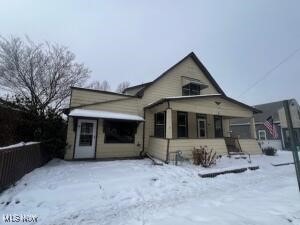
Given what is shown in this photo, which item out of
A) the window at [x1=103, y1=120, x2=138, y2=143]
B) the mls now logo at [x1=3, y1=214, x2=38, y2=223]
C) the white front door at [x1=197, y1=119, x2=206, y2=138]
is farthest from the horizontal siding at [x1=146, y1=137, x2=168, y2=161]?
→ the mls now logo at [x1=3, y1=214, x2=38, y2=223]

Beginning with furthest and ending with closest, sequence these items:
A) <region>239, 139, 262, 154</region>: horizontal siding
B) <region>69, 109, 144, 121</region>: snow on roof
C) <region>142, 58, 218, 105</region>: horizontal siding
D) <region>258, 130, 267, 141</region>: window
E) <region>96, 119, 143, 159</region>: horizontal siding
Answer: <region>258, 130, 267, 141</region>: window
<region>142, 58, 218, 105</region>: horizontal siding
<region>239, 139, 262, 154</region>: horizontal siding
<region>96, 119, 143, 159</region>: horizontal siding
<region>69, 109, 144, 121</region>: snow on roof

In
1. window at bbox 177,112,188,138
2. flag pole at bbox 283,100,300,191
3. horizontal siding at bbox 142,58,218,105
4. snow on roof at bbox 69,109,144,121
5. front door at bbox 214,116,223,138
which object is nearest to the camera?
flag pole at bbox 283,100,300,191

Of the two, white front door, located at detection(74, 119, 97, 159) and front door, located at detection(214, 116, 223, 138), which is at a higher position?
front door, located at detection(214, 116, 223, 138)

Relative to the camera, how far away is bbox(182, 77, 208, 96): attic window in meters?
14.5

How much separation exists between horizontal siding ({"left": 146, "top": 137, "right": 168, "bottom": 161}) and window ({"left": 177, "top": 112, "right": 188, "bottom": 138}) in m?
2.33

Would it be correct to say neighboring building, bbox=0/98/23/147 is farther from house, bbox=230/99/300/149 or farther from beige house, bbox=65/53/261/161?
house, bbox=230/99/300/149

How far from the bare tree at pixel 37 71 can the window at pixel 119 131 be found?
3995 mm

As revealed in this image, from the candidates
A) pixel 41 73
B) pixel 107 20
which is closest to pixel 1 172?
pixel 41 73

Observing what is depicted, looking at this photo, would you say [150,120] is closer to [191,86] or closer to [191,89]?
[191,89]

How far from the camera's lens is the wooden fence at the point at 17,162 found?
16.5 ft

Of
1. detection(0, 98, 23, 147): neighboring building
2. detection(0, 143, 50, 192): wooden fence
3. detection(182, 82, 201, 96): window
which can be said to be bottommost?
detection(0, 143, 50, 192): wooden fence

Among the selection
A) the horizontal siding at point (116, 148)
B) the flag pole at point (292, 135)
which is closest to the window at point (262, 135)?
the horizontal siding at point (116, 148)

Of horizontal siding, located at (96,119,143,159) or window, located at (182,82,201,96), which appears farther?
window, located at (182,82,201,96)

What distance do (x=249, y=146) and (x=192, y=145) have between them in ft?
16.9
